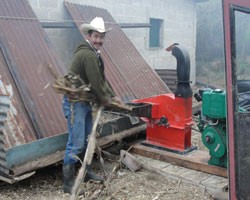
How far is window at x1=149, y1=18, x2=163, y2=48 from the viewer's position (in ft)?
30.9

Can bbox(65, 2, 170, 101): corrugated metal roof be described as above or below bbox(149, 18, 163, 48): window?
below

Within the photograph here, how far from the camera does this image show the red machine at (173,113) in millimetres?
4137

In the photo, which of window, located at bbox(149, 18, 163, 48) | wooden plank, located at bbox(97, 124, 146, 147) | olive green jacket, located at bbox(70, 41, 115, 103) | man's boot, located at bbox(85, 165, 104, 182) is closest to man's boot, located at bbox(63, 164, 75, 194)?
man's boot, located at bbox(85, 165, 104, 182)

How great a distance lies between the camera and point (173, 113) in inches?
169

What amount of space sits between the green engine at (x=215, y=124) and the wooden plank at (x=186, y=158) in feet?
0.27

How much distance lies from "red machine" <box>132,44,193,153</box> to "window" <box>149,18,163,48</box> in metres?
5.20

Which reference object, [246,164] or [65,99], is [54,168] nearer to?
[65,99]

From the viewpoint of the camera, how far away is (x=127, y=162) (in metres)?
4.16

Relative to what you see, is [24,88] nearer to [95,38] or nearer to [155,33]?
[95,38]

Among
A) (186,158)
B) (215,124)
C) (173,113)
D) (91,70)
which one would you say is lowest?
(186,158)

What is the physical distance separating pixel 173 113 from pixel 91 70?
1405 mm

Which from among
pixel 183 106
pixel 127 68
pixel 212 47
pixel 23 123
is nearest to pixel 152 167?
pixel 183 106

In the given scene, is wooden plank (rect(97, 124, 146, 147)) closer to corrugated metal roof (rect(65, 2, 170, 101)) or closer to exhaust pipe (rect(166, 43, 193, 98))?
corrugated metal roof (rect(65, 2, 170, 101))

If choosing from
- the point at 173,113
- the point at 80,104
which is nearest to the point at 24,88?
the point at 80,104
